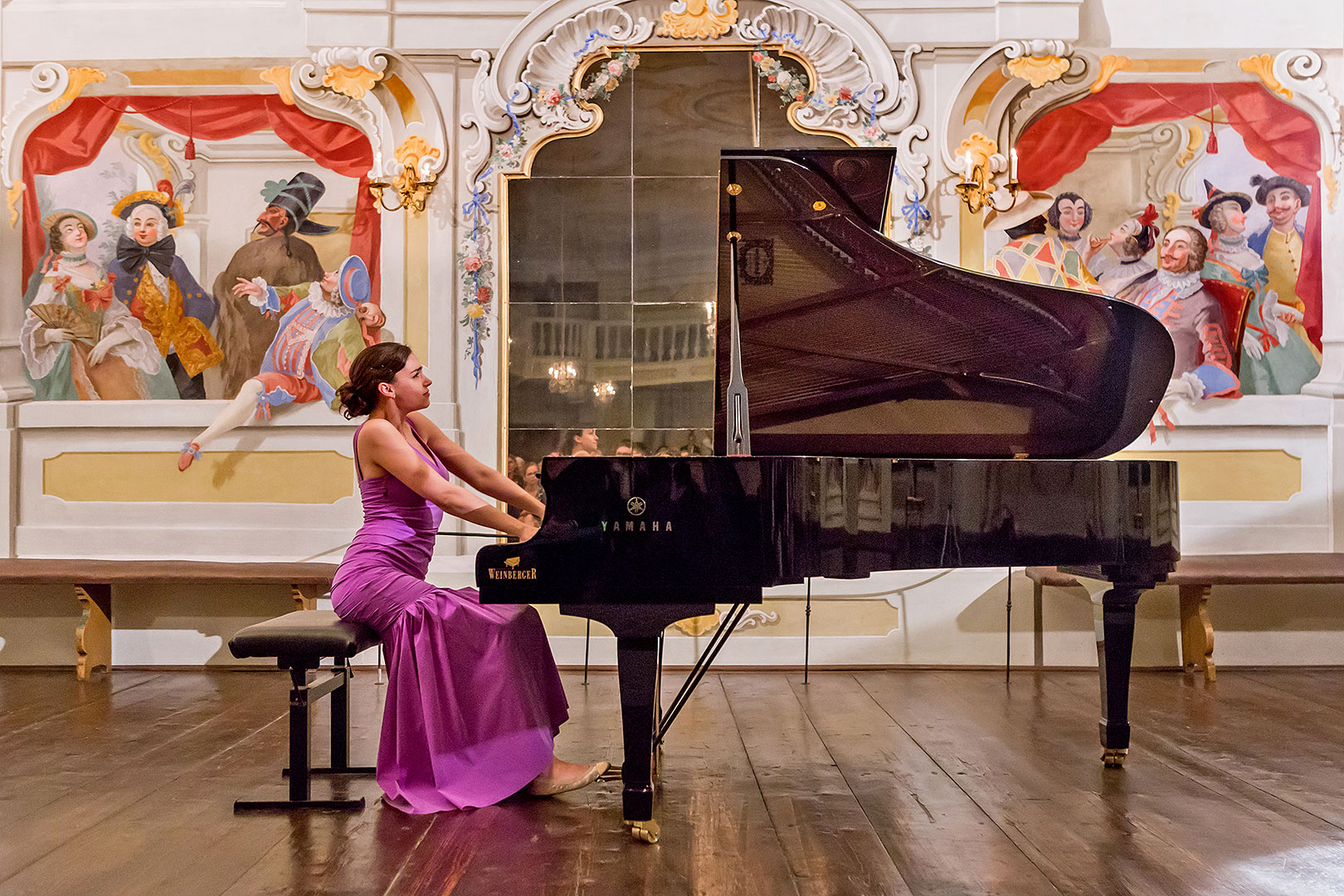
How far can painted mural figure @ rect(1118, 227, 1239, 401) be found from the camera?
505 centimetres

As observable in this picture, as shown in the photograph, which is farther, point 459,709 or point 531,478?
point 531,478

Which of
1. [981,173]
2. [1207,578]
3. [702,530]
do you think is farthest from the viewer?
[981,173]

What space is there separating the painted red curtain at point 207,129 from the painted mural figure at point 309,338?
0.43 m

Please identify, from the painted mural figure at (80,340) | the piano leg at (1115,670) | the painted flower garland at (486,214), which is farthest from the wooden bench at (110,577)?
the piano leg at (1115,670)

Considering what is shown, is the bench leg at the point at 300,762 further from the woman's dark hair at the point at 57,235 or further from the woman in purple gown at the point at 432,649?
the woman's dark hair at the point at 57,235

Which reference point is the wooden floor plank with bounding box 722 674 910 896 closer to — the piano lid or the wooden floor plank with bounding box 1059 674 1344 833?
the piano lid

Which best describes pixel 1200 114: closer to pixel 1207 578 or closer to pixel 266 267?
pixel 1207 578

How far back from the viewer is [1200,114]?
16.8 ft

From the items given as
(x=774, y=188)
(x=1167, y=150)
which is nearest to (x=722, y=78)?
(x=1167, y=150)

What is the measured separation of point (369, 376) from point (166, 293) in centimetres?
269

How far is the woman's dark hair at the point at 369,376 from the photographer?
120 inches

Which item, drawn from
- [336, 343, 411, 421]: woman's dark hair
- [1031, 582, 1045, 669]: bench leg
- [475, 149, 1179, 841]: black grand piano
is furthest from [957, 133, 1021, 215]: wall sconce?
[336, 343, 411, 421]: woman's dark hair

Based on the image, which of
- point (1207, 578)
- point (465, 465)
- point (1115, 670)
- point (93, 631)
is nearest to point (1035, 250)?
point (1207, 578)

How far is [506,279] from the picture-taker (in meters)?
5.16
